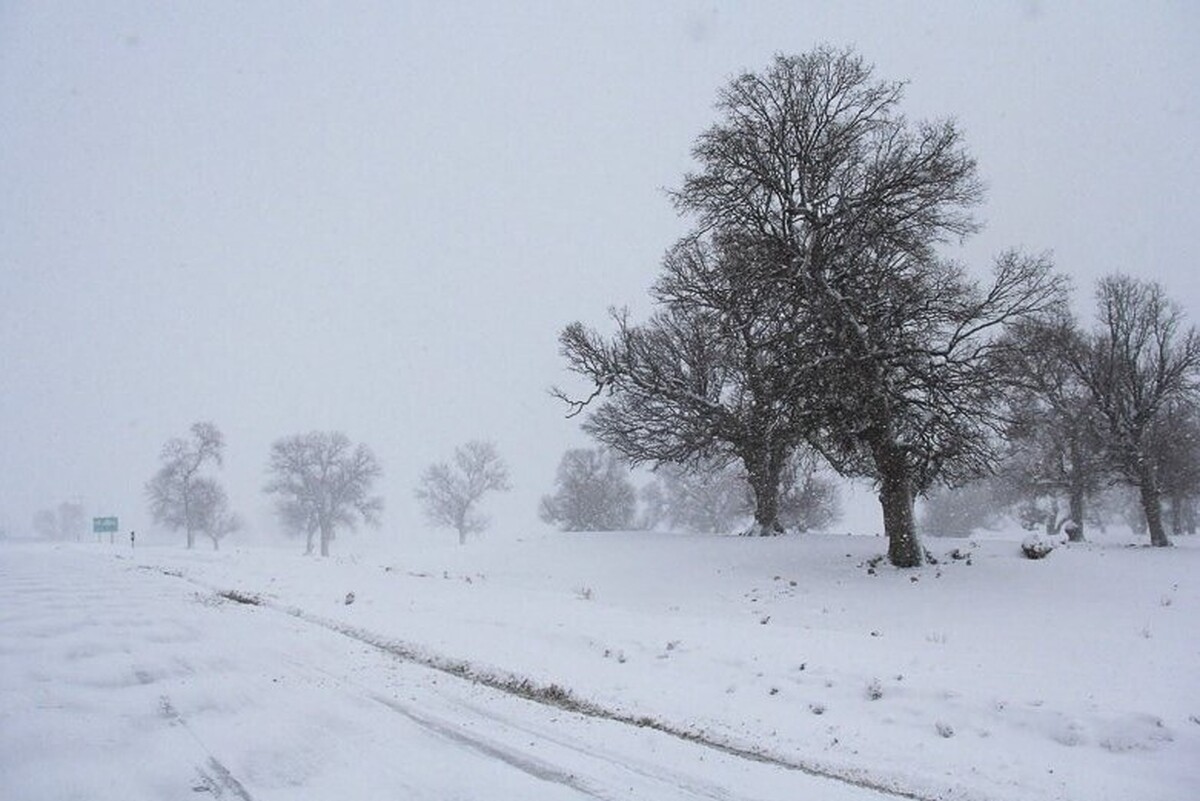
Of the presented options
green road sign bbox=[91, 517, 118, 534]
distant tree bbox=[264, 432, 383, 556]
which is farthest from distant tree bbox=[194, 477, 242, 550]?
green road sign bbox=[91, 517, 118, 534]

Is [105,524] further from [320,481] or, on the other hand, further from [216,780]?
[216,780]

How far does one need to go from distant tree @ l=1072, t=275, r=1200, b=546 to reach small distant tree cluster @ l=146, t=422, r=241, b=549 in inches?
2634

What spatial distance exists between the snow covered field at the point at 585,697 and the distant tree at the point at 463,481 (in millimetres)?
54237

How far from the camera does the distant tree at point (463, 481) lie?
6750 cm

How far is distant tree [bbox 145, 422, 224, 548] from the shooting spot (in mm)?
60219

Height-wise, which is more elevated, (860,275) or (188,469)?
(860,275)

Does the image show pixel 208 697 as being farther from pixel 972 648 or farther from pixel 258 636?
pixel 972 648

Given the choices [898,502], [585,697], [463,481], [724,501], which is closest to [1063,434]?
[898,502]

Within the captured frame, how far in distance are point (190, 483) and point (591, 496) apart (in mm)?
42270

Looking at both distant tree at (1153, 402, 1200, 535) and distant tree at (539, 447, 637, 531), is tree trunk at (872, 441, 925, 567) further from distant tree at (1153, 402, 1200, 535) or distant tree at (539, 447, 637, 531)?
distant tree at (539, 447, 637, 531)

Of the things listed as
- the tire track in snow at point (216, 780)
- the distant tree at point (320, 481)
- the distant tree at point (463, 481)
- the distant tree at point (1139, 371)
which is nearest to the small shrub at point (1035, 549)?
the distant tree at point (1139, 371)

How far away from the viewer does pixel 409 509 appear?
175 metres

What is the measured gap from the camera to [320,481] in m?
65.2

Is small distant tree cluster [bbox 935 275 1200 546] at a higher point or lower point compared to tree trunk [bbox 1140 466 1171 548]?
higher
